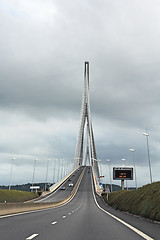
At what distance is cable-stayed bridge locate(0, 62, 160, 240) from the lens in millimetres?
9773

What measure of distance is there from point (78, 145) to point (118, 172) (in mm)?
108548

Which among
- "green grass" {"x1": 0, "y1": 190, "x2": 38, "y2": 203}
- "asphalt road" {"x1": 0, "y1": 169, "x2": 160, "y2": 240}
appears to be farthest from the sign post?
"asphalt road" {"x1": 0, "y1": 169, "x2": 160, "y2": 240}

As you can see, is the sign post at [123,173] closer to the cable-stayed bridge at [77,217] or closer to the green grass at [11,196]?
the cable-stayed bridge at [77,217]

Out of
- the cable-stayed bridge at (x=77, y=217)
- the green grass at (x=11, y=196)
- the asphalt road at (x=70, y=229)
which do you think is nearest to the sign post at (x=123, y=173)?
the cable-stayed bridge at (x=77, y=217)

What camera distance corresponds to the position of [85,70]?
18888 cm

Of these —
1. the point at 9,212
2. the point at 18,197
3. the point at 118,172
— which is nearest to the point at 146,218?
the point at 9,212

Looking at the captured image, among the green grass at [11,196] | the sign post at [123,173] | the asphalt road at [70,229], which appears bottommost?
the asphalt road at [70,229]

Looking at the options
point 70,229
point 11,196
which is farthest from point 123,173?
point 70,229

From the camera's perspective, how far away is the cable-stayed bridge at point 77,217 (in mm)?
9773

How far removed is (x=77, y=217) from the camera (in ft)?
65.5

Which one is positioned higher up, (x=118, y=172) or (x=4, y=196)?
(x=118, y=172)

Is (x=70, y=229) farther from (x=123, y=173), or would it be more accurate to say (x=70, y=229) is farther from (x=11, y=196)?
(x=11, y=196)

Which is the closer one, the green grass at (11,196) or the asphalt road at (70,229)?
the asphalt road at (70,229)

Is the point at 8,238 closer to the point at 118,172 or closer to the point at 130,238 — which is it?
the point at 130,238
